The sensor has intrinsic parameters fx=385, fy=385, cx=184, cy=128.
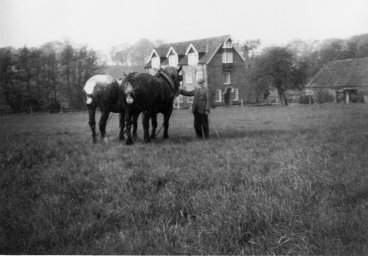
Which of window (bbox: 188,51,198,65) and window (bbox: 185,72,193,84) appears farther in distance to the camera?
window (bbox: 185,72,193,84)

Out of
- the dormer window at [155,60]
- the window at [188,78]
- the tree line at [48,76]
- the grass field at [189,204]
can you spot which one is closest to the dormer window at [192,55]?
the window at [188,78]

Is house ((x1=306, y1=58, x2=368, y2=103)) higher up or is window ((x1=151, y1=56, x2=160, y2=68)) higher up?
window ((x1=151, y1=56, x2=160, y2=68))

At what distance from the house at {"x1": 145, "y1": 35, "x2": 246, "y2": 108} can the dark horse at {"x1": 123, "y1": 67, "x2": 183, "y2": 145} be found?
116 ft

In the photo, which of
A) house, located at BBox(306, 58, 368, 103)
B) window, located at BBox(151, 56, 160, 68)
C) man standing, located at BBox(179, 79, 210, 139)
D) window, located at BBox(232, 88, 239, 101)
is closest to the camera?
man standing, located at BBox(179, 79, 210, 139)

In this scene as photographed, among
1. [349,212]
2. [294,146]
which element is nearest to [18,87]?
[294,146]

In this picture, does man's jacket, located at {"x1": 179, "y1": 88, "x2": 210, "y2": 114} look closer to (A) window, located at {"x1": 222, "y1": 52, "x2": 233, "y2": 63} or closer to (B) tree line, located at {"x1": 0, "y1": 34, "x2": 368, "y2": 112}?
(B) tree line, located at {"x1": 0, "y1": 34, "x2": 368, "y2": 112}

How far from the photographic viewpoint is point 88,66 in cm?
2269

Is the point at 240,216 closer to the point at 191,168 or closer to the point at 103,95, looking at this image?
the point at 191,168

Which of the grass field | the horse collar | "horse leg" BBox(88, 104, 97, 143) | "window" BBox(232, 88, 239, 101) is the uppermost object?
"window" BBox(232, 88, 239, 101)

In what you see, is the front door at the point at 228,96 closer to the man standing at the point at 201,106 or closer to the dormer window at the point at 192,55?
the dormer window at the point at 192,55

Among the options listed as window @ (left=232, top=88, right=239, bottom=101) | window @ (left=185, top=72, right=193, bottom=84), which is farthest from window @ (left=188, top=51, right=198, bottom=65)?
window @ (left=232, top=88, right=239, bottom=101)

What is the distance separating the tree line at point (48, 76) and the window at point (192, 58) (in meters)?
23.6

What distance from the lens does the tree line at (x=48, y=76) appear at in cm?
1049

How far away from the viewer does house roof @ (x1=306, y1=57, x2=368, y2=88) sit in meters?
A: 23.5
